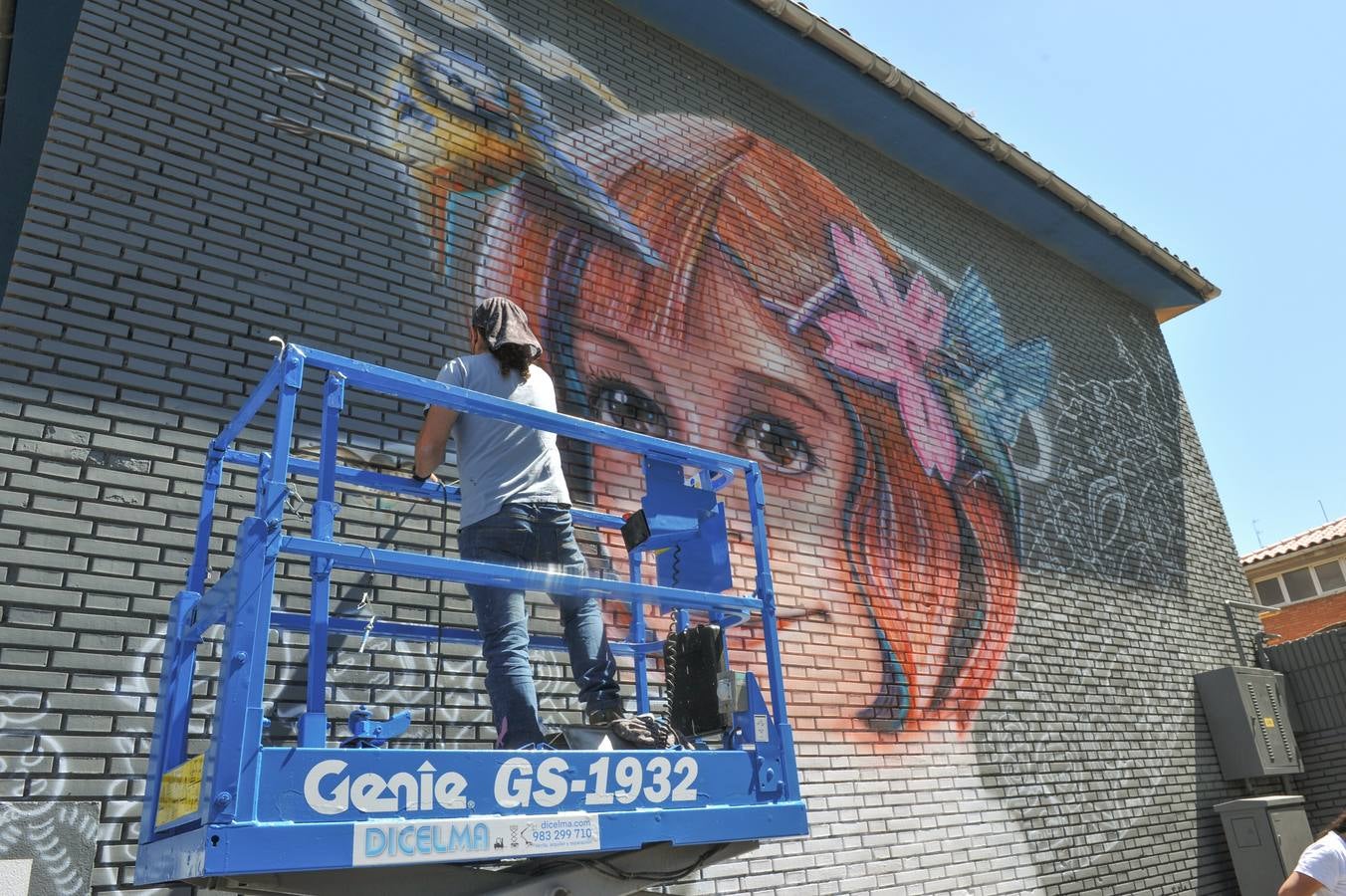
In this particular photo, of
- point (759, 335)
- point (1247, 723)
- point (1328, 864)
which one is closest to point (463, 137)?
point (759, 335)

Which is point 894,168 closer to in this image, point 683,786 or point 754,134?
point 754,134

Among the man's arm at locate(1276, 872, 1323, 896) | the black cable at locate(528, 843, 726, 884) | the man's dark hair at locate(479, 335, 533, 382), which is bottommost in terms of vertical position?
Answer: the man's arm at locate(1276, 872, 1323, 896)

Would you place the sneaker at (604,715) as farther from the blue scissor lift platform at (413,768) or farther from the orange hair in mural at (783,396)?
the orange hair in mural at (783,396)

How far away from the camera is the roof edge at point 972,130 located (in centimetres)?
797

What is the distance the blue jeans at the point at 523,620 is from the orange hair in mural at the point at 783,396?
2439 millimetres

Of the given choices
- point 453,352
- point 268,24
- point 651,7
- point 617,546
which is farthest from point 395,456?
point 651,7

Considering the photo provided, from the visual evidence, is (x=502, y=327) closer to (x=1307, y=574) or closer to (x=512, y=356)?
(x=512, y=356)

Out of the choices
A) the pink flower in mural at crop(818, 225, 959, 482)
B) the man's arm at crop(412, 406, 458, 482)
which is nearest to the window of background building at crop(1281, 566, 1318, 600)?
the pink flower in mural at crop(818, 225, 959, 482)

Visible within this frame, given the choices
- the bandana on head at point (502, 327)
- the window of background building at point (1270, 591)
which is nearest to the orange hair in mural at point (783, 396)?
the bandana on head at point (502, 327)

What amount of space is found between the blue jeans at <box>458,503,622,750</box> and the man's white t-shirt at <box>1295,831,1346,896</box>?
2.98 meters

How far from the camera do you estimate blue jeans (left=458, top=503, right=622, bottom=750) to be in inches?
113

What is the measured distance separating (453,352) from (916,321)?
15.4 feet

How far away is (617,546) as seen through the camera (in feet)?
18.4

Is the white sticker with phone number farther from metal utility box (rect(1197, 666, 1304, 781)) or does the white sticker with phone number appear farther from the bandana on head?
metal utility box (rect(1197, 666, 1304, 781))
